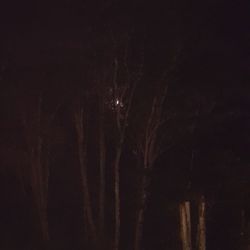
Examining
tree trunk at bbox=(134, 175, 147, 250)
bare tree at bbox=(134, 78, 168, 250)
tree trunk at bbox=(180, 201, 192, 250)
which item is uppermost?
bare tree at bbox=(134, 78, 168, 250)

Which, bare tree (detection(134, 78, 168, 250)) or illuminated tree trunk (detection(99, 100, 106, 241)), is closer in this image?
bare tree (detection(134, 78, 168, 250))

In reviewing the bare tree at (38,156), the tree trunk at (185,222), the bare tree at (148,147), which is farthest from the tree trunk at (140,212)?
the tree trunk at (185,222)

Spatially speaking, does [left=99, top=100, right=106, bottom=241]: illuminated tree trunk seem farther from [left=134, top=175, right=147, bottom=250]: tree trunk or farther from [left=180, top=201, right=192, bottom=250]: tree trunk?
[left=180, top=201, right=192, bottom=250]: tree trunk

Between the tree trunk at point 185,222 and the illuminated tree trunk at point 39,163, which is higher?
the illuminated tree trunk at point 39,163

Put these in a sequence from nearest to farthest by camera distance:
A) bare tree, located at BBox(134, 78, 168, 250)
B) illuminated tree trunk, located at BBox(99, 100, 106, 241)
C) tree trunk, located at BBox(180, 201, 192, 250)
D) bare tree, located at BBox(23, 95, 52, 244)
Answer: tree trunk, located at BBox(180, 201, 192, 250)
bare tree, located at BBox(134, 78, 168, 250)
illuminated tree trunk, located at BBox(99, 100, 106, 241)
bare tree, located at BBox(23, 95, 52, 244)

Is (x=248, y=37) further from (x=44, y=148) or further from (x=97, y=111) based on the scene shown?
(x=44, y=148)

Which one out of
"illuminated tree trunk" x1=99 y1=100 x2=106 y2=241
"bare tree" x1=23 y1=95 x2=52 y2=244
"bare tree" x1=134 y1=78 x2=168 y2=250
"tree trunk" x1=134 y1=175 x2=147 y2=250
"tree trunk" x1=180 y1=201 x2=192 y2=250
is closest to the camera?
"tree trunk" x1=180 y1=201 x2=192 y2=250

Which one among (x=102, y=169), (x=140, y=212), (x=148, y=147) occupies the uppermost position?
(x=148, y=147)

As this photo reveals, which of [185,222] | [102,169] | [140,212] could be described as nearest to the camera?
[185,222]

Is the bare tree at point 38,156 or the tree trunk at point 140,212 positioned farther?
the bare tree at point 38,156

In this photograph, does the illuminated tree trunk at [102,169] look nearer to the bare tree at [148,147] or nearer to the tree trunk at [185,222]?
the bare tree at [148,147]

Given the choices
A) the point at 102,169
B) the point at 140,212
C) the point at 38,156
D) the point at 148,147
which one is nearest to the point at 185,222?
the point at 140,212

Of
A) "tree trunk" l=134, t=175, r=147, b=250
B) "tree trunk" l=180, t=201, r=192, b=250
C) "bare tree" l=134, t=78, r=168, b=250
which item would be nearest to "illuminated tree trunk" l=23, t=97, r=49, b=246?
"tree trunk" l=134, t=175, r=147, b=250

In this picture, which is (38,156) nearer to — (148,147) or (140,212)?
(148,147)
